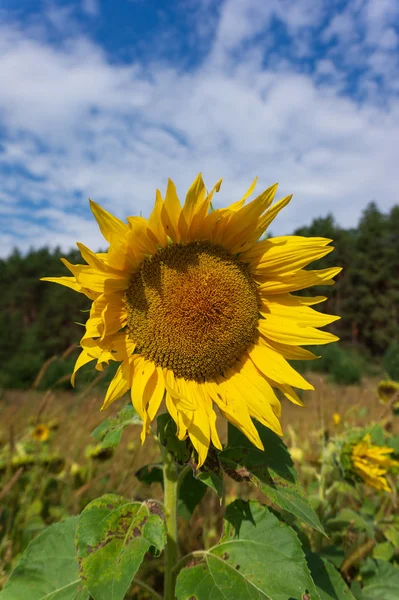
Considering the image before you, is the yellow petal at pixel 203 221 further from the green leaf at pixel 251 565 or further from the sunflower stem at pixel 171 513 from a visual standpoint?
the green leaf at pixel 251 565

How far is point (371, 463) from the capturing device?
2129mm

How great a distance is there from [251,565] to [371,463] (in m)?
1.17

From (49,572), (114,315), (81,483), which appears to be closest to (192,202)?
(114,315)

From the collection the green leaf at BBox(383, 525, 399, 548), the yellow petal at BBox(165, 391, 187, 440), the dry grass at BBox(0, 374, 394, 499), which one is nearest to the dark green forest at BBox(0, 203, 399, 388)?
the dry grass at BBox(0, 374, 394, 499)

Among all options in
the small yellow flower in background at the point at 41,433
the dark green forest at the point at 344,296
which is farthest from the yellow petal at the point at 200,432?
the dark green forest at the point at 344,296

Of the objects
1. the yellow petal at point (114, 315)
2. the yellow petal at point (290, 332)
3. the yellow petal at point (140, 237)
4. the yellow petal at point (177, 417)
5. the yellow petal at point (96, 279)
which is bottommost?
the yellow petal at point (177, 417)

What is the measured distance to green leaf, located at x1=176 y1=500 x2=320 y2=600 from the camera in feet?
3.69

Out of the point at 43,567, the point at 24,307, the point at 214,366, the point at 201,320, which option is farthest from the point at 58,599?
the point at 24,307

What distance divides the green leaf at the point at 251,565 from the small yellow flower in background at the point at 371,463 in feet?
3.25

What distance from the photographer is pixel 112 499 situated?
1277mm

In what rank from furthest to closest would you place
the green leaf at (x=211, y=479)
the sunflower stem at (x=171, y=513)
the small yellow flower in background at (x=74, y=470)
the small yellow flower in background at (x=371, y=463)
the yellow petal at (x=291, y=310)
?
1. the small yellow flower in background at (x=74, y=470)
2. the small yellow flower in background at (x=371, y=463)
3. the yellow petal at (x=291, y=310)
4. the sunflower stem at (x=171, y=513)
5. the green leaf at (x=211, y=479)

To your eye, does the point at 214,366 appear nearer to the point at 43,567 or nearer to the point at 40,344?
the point at 43,567

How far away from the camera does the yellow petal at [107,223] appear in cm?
128

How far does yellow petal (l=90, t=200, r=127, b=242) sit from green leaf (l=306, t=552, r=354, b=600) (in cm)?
132
